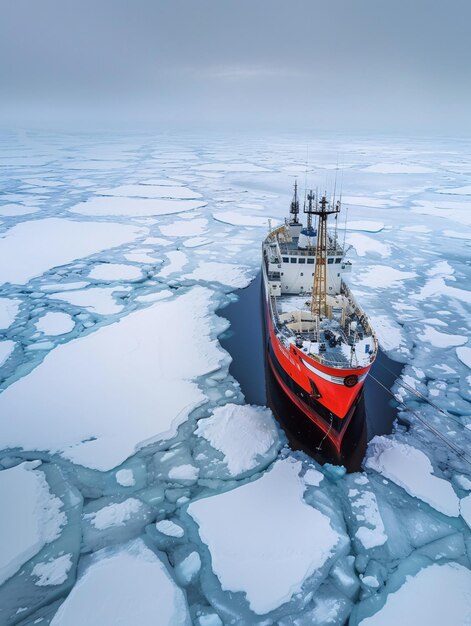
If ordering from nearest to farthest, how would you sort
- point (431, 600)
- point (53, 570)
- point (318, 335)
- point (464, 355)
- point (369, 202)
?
point (431, 600) < point (53, 570) < point (318, 335) < point (464, 355) < point (369, 202)

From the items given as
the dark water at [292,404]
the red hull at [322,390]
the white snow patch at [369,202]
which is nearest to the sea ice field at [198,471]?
the dark water at [292,404]

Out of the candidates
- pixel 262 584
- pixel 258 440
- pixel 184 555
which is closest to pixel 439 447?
pixel 258 440

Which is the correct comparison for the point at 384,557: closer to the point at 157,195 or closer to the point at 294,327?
the point at 294,327

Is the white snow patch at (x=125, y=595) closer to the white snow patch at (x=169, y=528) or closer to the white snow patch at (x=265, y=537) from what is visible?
the white snow patch at (x=169, y=528)

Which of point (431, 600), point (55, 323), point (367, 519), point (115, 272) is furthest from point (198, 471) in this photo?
point (115, 272)

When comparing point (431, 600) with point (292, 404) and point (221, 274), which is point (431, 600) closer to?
point (292, 404)

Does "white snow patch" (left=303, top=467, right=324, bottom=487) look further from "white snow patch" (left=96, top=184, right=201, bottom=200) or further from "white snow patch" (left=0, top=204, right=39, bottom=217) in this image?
"white snow patch" (left=96, top=184, right=201, bottom=200)
